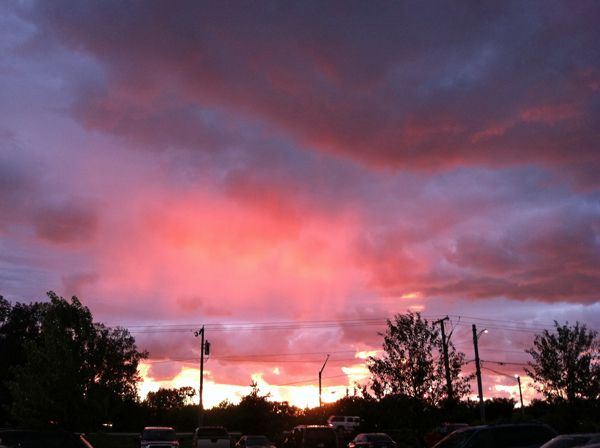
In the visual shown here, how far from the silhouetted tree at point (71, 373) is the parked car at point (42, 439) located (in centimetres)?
1798

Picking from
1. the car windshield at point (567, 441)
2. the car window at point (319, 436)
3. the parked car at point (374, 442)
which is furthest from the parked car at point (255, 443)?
the car windshield at point (567, 441)

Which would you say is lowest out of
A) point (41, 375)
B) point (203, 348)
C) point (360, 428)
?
point (360, 428)

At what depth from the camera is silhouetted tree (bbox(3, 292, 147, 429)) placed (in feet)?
115

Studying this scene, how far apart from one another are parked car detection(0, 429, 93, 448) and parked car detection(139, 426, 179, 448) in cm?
1339

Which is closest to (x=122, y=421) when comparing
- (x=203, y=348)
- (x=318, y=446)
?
(x=203, y=348)

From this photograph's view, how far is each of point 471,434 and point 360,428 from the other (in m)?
36.8

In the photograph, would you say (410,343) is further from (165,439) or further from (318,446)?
(165,439)

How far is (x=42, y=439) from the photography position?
1614 centimetres

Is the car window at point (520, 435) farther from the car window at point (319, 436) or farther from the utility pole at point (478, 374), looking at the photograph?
the utility pole at point (478, 374)

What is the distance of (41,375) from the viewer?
117 feet

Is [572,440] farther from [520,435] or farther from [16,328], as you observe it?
[16,328]

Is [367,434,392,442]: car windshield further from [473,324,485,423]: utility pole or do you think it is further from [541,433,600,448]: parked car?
[473,324,485,423]: utility pole

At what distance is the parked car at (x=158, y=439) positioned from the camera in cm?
2920

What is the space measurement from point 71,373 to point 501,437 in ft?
83.9
